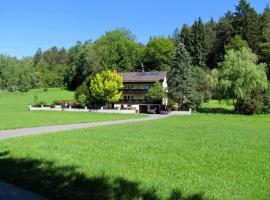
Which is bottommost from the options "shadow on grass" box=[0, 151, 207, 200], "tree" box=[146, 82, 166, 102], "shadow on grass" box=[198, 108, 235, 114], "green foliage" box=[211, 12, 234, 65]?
"shadow on grass" box=[0, 151, 207, 200]

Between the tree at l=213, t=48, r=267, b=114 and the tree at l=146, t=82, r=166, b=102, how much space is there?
12.6 metres

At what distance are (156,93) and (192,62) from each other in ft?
68.8

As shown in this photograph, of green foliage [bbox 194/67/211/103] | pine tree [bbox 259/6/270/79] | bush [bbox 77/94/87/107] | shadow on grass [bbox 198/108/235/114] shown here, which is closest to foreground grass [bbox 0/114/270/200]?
shadow on grass [bbox 198/108/235/114]

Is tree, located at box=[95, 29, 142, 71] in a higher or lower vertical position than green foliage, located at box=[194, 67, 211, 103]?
higher

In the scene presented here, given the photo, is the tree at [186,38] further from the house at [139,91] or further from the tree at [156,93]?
the tree at [156,93]

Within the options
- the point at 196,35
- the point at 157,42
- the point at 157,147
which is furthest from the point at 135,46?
the point at 157,147

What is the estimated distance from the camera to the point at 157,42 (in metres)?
106

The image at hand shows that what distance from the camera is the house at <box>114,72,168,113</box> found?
263ft

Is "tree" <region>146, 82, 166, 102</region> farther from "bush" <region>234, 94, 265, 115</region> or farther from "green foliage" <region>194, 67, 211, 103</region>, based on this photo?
"bush" <region>234, 94, 265, 115</region>

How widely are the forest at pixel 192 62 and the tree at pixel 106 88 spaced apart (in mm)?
11215

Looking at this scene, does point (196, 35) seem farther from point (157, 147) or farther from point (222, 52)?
point (157, 147)

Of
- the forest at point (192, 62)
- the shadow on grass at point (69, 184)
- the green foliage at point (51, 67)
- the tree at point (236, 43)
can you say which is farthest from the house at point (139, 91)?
the shadow on grass at point (69, 184)

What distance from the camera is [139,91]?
270ft

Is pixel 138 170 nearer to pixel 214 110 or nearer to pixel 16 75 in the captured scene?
pixel 214 110
